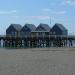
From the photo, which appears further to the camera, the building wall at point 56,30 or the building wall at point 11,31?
the building wall at point 11,31

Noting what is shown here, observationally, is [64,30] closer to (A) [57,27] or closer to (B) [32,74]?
(A) [57,27]

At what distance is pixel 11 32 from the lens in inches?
3765

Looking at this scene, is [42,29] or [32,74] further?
[42,29]

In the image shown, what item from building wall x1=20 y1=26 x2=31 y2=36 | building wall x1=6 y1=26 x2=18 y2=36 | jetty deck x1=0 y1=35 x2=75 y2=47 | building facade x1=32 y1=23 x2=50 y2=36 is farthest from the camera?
building wall x1=6 y1=26 x2=18 y2=36

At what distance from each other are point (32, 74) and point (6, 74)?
1.57 metres

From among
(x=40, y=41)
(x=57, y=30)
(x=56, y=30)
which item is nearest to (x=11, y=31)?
(x=56, y=30)

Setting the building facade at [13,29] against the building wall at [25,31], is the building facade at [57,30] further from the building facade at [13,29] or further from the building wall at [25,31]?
the building facade at [13,29]

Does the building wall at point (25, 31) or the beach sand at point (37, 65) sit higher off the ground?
the building wall at point (25, 31)

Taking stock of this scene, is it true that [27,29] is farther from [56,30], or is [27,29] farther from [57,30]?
[57,30]

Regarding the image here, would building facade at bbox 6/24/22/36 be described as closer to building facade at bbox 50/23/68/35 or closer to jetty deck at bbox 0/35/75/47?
building facade at bbox 50/23/68/35

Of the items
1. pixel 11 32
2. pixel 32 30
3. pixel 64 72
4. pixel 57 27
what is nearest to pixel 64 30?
pixel 57 27

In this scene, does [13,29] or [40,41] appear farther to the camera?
[13,29]

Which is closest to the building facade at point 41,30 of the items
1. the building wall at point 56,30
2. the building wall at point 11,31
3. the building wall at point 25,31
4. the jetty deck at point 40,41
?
the building wall at point 56,30

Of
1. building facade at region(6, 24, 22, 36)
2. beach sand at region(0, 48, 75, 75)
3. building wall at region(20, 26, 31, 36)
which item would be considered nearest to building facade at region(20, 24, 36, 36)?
building wall at region(20, 26, 31, 36)
